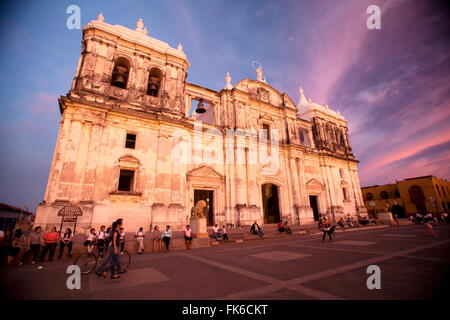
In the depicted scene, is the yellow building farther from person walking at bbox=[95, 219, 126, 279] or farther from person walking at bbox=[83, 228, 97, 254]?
person walking at bbox=[95, 219, 126, 279]

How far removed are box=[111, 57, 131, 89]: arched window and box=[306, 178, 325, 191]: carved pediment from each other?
2252 cm

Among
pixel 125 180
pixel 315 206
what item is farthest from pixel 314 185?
pixel 125 180

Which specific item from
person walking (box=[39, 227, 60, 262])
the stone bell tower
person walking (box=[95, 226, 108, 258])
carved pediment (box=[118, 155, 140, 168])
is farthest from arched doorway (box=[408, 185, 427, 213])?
person walking (box=[39, 227, 60, 262])

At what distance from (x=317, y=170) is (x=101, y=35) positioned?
27.4 meters

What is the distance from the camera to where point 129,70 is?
17094 mm

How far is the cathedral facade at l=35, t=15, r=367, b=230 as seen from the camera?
12938 millimetres

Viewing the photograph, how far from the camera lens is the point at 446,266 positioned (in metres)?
4.92

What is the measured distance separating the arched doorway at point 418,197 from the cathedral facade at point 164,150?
24673mm

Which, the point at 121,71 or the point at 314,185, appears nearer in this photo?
the point at 121,71

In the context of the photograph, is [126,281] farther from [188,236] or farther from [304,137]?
[304,137]

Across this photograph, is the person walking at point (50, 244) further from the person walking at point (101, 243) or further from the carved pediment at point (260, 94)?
the carved pediment at point (260, 94)

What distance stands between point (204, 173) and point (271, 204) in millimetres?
9870
